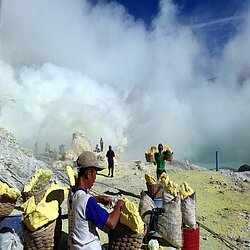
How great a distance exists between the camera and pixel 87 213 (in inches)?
104

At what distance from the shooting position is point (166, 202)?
495 centimetres

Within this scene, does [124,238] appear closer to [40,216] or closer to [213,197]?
[40,216]

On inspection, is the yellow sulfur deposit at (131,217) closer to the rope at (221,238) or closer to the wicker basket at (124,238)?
the wicker basket at (124,238)

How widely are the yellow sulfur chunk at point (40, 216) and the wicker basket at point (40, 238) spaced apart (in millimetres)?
63

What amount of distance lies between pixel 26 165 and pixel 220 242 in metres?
4.53

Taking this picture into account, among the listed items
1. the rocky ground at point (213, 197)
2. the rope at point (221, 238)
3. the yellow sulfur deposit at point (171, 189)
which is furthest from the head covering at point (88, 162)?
the rope at point (221, 238)

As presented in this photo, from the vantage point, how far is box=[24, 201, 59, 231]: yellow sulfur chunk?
362cm

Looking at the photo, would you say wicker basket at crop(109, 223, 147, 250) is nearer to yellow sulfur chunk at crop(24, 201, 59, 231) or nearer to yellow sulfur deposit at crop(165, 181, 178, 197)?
yellow sulfur chunk at crop(24, 201, 59, 231)

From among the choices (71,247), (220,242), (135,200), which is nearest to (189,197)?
(220,242)

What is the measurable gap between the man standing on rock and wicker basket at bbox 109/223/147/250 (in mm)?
1217

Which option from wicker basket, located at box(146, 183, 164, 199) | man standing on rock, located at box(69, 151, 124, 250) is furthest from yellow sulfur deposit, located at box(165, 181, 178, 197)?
man standing on rock, located at box(69, 151, 124, 250)

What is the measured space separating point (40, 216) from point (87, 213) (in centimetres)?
117

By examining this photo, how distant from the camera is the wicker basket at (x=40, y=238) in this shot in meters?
3.71

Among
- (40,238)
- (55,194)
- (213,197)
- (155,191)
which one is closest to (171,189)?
(155,191)
